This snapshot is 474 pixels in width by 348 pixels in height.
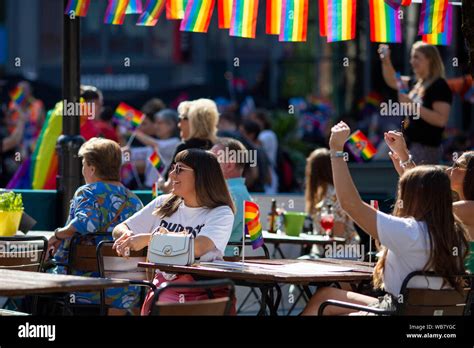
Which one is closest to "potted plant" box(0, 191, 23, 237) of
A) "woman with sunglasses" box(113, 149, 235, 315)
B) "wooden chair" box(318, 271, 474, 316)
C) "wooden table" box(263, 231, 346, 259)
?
"woman with sunglasses" box(113, 149, 235, 315)

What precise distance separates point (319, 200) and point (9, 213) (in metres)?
2.82

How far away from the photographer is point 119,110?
29.3 feet

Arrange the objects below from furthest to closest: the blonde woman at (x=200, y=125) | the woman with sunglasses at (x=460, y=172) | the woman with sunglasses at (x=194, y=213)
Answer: the blonde woman at (x=200, y=125)
the woman with sunglasses at (x=460, y=172)
the woman with sunglasses at (x=194, y=213)

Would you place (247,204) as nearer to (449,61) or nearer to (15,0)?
(449,61)

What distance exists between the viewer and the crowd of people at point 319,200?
5.12m

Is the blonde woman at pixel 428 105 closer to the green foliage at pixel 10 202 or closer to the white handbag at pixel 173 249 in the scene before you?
the green foliage at pixel 10 202

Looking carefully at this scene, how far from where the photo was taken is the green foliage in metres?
6.86

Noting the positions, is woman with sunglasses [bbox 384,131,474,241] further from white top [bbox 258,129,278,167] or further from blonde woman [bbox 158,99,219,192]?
white top [bbox 258,129,278,167]

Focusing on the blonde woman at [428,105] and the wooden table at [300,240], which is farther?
the blonde woman at [428,105]

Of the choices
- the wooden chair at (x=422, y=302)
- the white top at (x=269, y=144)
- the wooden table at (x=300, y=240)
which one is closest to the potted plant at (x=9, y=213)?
the wooden table at (x=300, y=240)

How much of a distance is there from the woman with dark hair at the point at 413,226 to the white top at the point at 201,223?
36.0 inches

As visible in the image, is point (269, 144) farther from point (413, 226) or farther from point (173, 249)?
point (413, 226)

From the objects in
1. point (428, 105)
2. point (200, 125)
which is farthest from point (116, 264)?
point (428, 105)

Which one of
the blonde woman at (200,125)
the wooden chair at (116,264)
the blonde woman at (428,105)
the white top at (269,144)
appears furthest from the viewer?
the white top at (269,144)
